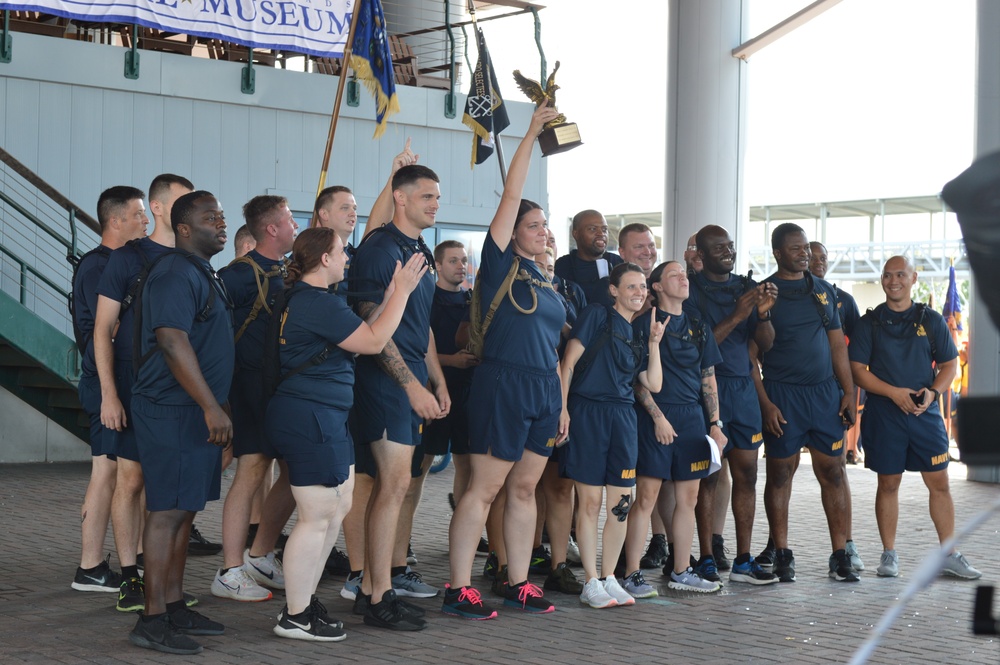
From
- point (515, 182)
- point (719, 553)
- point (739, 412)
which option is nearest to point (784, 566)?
point (719, 553)

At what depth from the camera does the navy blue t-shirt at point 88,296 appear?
6.56 m

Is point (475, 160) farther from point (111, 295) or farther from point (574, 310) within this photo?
point (111, 295)

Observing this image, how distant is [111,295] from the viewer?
20.0 feet

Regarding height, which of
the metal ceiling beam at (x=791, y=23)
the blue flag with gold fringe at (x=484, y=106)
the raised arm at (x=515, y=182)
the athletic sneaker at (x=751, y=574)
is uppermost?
the metal ceiling beam at (x=791, y=23)

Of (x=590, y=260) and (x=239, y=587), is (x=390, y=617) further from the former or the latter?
(x=590, y=260)

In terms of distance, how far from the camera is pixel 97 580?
6617 millimetres

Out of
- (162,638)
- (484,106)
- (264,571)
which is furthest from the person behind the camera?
(484,106)

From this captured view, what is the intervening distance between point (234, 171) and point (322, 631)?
10051 mm

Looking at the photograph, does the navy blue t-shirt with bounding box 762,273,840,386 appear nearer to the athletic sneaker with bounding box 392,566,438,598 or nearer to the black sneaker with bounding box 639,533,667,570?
the black sneaker with bounding box 639,533,667,570

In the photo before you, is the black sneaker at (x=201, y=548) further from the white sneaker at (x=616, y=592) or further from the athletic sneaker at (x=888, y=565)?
the athletic sneaker at (x=888, y=565)

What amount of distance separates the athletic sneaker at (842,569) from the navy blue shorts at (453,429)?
2466 mm

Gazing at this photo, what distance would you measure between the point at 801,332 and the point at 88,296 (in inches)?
173

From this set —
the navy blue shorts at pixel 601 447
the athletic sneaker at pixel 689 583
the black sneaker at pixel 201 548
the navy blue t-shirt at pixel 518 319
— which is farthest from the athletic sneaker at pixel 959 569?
the black sneaker at pixel 201 548

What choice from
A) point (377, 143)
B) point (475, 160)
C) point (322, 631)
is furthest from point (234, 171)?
point (322, 631)
